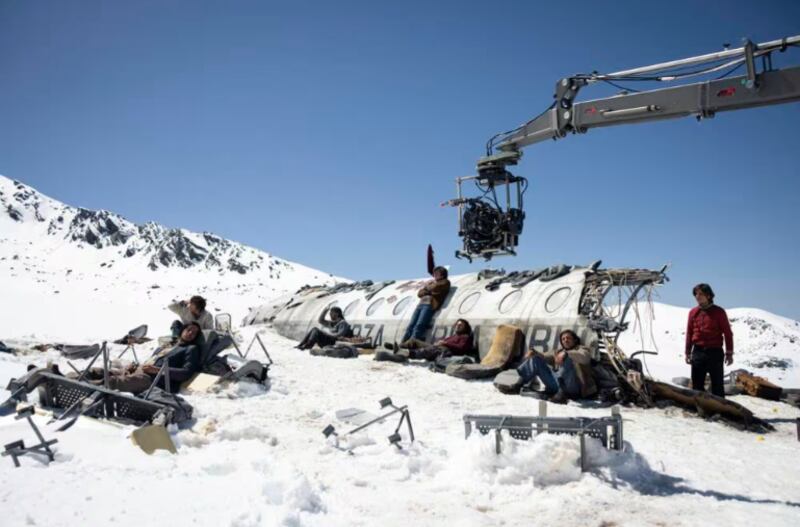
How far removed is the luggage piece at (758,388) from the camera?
9.30m

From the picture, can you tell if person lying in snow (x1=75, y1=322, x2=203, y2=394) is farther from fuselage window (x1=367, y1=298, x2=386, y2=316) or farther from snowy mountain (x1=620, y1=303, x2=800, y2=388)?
snowy mountain (x1=620, y1=303, x2=800, y2=388)

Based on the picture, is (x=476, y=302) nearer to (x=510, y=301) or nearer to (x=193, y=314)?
(x=510, y=301)

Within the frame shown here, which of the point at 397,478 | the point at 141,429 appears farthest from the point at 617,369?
the point at 141,429

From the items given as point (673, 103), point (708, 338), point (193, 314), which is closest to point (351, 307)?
point (193, 314)

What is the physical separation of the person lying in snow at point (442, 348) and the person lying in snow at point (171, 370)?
455 cm

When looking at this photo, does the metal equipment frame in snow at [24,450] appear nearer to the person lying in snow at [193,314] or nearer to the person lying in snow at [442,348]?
the person lying in snow at [193,314]

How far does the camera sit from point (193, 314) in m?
10.2

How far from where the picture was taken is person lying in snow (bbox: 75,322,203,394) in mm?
7258

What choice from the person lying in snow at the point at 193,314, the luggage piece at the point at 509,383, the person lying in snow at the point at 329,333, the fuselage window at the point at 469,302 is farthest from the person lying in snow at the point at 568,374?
the person lying in snow at the point at 329,333

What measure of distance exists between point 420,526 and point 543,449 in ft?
4.70

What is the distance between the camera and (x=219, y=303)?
28453 millimetres

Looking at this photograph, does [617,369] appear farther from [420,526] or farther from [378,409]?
[420,526]

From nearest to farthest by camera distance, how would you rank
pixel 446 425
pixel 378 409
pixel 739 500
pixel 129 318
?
pixel 739 500, pixel 446 425, pixel 378 409, pixel 129 318

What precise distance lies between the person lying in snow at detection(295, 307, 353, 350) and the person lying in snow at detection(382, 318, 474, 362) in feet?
7.56
